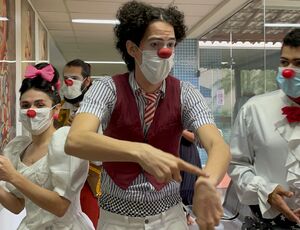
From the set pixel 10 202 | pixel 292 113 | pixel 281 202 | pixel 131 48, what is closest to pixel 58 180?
pixel 10 202

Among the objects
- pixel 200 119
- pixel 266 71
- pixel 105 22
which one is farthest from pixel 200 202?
pixel 105 22

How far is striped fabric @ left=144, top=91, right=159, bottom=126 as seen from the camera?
3.97 ft

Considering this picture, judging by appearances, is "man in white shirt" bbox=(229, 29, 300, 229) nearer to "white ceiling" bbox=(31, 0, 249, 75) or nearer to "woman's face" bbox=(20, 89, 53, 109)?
"woman's face" bbox=(20, 89, 53, 109)

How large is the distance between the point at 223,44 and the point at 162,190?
5937 millimetres

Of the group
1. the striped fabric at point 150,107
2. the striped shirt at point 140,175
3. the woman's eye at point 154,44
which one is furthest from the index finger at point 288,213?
the woman's eye at point 154,44

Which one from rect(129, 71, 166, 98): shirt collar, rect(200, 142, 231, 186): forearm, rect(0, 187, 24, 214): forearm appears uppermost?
rect(129, 71, 166, 98): shirt collar

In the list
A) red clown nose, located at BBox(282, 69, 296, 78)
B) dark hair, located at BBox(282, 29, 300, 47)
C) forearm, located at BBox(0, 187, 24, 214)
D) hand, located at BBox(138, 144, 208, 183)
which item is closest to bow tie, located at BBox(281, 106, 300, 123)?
red clown nose, located at BBox(282, 69, 296, 78)

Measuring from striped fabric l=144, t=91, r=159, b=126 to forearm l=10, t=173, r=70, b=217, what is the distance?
0.47 meters

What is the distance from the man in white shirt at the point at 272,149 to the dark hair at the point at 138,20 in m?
0.45

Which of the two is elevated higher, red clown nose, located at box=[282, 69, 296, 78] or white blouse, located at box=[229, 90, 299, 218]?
red clown nose, located at box=[282, 69, 296, 78]

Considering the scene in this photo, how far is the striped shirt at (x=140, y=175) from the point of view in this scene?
118 cm

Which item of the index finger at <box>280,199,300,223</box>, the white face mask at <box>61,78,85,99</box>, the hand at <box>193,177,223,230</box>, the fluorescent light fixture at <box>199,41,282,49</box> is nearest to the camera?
the hand at <box>193,177,223,230</box>

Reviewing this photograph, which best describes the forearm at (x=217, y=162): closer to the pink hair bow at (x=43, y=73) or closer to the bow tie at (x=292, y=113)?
the bow tie at (x=292, y=113)

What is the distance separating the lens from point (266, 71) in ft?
16.2
